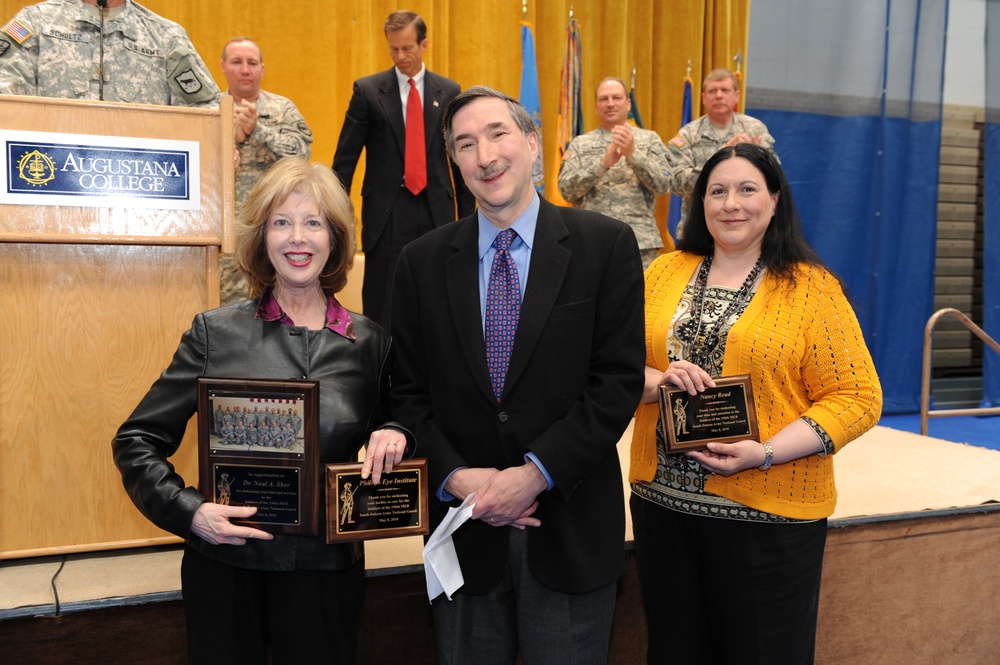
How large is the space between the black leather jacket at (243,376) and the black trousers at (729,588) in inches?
29.8

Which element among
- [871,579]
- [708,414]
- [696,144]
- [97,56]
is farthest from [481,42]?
[708,414]

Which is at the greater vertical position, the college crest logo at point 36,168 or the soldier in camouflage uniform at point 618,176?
the soldier in camouflage uniform at point 618,176

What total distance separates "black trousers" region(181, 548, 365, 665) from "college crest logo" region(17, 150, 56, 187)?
3.43 ft

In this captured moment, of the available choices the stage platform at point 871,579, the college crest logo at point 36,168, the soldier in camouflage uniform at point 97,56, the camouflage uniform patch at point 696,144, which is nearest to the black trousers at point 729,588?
the stage platform at point 871,579

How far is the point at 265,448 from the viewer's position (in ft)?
5.08

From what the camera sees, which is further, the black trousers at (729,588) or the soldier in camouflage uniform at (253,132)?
the soldier in camouflage uniform at (253,132)

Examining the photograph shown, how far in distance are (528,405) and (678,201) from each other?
5.06m

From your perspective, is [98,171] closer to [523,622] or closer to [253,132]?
[523,622]

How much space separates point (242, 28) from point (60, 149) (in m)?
3.92

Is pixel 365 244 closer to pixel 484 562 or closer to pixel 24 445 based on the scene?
pixel 24 445

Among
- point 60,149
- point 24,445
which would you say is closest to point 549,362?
point 60,149

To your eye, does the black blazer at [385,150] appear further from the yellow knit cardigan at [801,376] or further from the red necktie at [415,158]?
the yellow knit cardigan at [801,376]

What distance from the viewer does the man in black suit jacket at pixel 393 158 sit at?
4309 millimetres

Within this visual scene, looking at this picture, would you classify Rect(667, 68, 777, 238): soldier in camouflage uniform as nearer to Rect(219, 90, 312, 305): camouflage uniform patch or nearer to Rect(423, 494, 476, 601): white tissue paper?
Rect(219, 90, 312, 305): camouflage uniform patch
